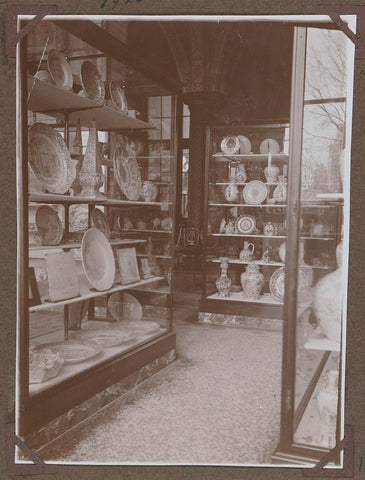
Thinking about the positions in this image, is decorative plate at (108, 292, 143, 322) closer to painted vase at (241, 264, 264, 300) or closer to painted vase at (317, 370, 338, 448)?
painted vase at (241, 264, 264, 300)

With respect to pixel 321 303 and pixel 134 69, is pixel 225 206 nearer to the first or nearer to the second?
pixel 134 69

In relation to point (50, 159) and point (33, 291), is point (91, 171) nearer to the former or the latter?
point (50, 159)

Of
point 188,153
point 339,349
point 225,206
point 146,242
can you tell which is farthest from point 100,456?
point 188,153

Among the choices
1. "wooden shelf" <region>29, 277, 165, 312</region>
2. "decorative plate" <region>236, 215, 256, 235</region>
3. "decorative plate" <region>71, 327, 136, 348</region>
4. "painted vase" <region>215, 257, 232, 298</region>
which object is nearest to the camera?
"wooden shelf" <region>29, 277, 165, 312</region>

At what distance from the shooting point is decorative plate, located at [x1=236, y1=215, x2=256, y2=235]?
5.05 meters

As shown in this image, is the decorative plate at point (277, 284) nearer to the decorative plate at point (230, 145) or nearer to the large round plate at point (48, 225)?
the decorative plate at point (230, 145)

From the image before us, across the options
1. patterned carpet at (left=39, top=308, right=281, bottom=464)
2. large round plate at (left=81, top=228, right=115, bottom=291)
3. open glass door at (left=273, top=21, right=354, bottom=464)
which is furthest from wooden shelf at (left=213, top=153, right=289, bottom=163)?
open glass door at (left=273, top=21, right=354, bottom=464)

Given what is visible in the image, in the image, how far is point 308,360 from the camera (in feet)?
6.49

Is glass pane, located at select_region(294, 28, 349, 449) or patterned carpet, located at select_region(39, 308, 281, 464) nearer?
glass pane, located at select_region(294, 28, 349, 449)

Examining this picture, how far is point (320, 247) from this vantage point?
1.98 m

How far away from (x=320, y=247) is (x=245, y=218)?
3.12 metres

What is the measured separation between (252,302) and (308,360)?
2782mm

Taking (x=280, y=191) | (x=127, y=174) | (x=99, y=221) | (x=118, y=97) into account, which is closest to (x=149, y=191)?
(x=127, y=174)

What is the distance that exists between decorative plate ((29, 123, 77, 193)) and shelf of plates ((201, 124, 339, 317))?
2515mm
